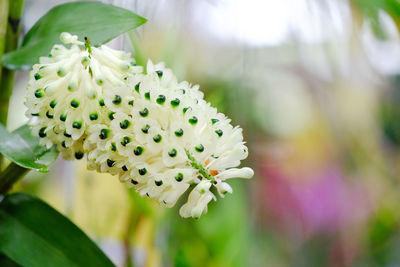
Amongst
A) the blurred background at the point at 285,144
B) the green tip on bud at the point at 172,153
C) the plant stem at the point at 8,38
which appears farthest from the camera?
the blurred background at the point at 285,144

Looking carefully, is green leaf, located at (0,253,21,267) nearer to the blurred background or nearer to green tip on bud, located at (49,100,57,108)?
green tip on bud, located at (49,100,57,108)

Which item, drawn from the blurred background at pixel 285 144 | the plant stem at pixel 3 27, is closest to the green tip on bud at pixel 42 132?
the plant stem at pixel 3 27

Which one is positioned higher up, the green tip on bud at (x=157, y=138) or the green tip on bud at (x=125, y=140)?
the green tip on bud at (x=157, y=138)

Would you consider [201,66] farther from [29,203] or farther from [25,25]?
[29,203]

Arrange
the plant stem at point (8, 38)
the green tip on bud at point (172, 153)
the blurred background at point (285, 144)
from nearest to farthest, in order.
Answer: the green tip on bud at point (172, 153)
the plant stem at point (8, 38)
the blurred background at point (285, 144)

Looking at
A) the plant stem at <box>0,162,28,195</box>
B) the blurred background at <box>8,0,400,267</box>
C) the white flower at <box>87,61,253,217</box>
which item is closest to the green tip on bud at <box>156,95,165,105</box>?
the white flower at <box>87,61,253,217</box>

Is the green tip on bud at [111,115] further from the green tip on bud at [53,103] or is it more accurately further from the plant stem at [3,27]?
the plant stem at [3,27]

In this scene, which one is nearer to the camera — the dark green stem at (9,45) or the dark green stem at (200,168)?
the dark green stem at (200,168)
